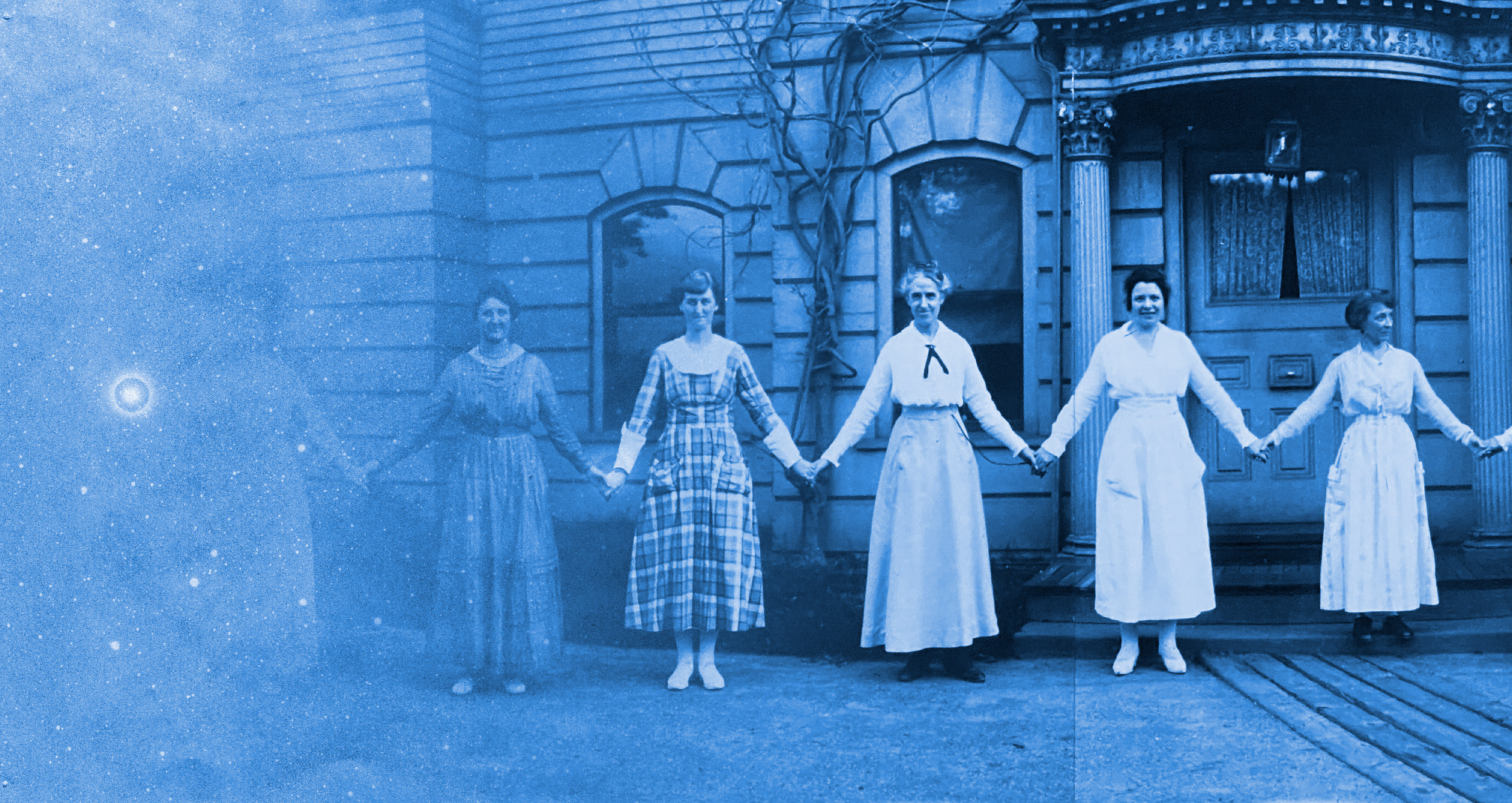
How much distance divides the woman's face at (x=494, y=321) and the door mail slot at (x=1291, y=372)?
16.5ft

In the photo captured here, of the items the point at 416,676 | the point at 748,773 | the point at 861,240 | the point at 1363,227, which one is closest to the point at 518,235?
the point at 416,676

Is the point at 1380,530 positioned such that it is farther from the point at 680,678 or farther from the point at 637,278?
the point at 637,278

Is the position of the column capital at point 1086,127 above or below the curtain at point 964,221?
above

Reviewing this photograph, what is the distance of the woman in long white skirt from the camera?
11.3 ft

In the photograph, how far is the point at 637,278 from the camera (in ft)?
5.15

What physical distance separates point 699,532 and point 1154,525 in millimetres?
1706

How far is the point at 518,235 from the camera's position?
1.34 meters

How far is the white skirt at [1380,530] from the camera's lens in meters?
3.89

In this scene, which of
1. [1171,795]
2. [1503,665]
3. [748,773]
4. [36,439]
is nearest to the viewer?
[36,439]

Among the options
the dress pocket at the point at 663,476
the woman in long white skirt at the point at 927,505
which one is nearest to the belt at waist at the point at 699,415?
the dress pocket at the point at 663,476

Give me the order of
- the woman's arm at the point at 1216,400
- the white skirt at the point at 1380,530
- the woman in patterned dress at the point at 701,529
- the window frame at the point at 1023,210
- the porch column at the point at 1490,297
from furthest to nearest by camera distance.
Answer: the porch column at the point at 1490,297 → the window frame at the point at 1023,210 → the white skirt at the point at 1380,530 → the woman's arm at the point at 1216,400 → the woman in patterned dress at the point at 701,529

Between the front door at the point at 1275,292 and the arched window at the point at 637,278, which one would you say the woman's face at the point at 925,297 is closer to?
the arched window at the point at 637,278

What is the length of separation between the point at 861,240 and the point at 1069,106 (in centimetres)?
162

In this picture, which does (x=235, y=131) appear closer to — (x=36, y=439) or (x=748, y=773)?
(x=36, y=439)
